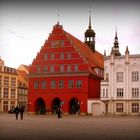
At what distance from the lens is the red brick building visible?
193 ft

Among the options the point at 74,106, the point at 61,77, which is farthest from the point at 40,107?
the point at 61,77

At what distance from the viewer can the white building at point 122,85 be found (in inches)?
2173

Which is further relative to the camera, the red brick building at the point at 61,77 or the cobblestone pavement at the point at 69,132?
the red brick building at the point at 61,77

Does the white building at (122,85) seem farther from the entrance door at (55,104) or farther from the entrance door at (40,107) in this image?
the entrance door at (40,107)

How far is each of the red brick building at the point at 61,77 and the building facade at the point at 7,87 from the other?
63.4 ft

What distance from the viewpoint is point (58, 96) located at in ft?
198

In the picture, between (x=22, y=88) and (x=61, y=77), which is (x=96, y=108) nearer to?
(x=61, y=77)

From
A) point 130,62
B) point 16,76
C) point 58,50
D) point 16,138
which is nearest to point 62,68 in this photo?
point 58,50

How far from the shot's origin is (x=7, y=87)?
270 ft

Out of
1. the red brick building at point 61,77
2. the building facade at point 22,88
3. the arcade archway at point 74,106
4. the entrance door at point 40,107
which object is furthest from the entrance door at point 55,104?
the building facade at point 22,88

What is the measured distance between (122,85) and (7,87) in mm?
34800

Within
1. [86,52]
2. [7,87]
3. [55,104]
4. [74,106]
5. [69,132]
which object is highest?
[86,52]

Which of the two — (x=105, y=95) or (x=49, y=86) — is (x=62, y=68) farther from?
(x=105, y=95)

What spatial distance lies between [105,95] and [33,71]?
45.5ft
